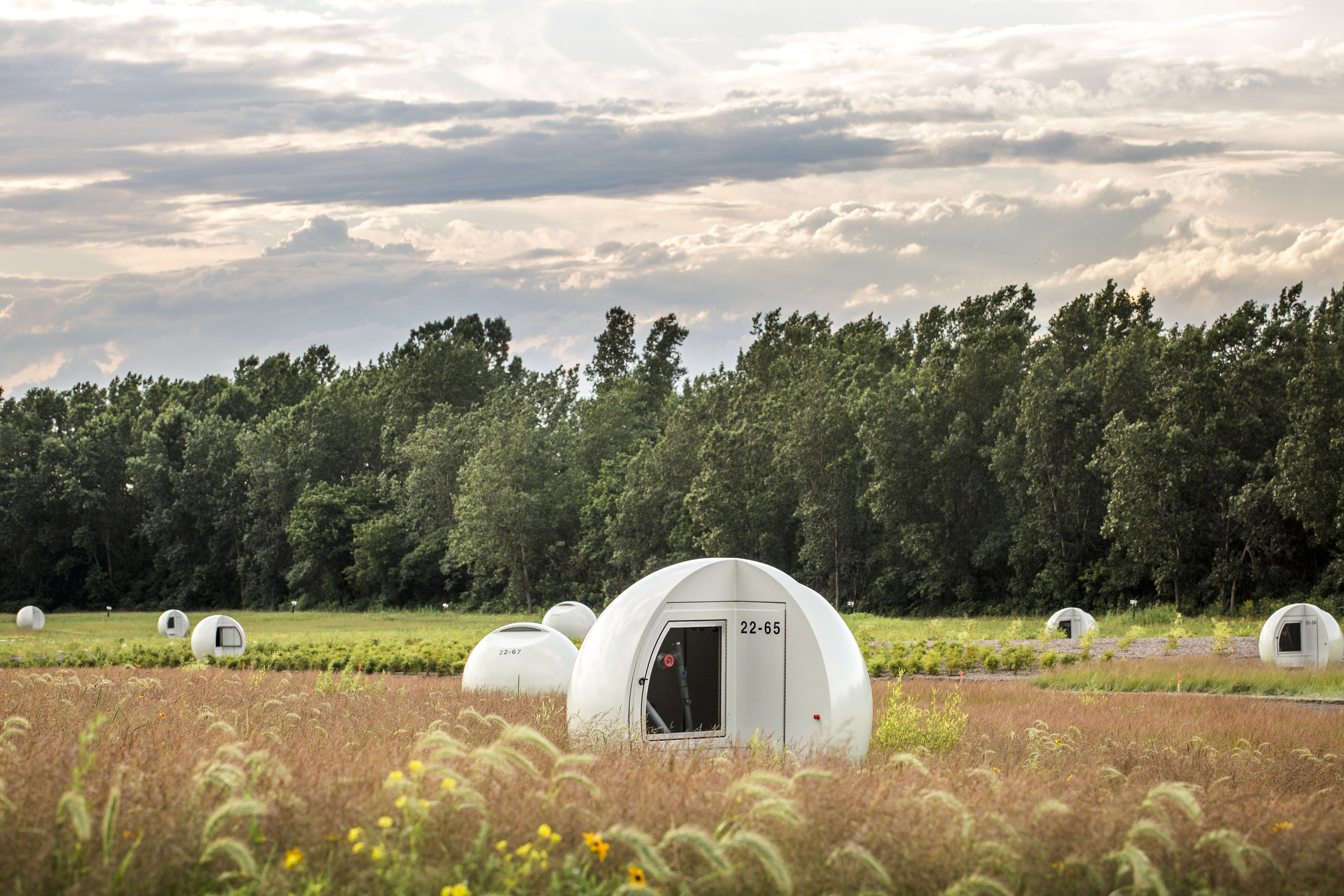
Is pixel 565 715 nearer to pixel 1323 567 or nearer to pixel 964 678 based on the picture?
pixel 964 678

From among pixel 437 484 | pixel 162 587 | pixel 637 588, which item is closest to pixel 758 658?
pixel 637 588

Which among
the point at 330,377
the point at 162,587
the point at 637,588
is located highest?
the point at 330,377

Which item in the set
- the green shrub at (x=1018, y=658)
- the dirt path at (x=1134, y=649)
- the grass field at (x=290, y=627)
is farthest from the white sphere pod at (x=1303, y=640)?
the grass field at (x=290, y=627)

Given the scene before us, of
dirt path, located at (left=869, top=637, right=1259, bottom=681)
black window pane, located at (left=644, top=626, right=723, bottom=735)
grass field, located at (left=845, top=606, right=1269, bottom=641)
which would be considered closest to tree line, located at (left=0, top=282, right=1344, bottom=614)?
grass field, located at (left=845, top=606, right=1269, bottom=641)

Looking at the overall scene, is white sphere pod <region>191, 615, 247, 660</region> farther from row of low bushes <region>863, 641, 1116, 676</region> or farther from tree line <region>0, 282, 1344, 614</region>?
tree line <region>0, 282, 1344, 614</region>

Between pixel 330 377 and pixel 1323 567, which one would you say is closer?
pixel 1323 567

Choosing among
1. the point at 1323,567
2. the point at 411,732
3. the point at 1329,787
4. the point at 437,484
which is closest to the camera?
the point at 1329,787

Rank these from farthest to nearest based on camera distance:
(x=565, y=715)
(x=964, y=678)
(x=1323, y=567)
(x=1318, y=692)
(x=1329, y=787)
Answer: (x=1323, y=567) < (x=964, y=678) < (x=1318, y=692) < (x=565, y=715) < (x=1329, y=787)

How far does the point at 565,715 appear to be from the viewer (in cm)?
1272

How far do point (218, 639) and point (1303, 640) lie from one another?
26.7 m

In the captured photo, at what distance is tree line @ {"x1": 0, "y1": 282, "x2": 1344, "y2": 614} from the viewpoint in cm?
4250

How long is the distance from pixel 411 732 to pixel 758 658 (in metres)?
3.45

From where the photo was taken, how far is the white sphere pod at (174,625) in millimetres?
42250

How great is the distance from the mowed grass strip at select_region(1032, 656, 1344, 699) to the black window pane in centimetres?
1166
